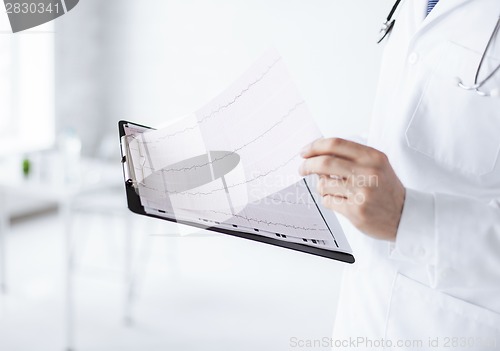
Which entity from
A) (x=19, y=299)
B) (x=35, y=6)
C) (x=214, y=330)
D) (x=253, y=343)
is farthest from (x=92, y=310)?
(x=35, y=6)

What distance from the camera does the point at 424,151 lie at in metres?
0.85

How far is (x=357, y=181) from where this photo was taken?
26.7 inches

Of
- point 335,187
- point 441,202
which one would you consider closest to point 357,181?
point 335,187

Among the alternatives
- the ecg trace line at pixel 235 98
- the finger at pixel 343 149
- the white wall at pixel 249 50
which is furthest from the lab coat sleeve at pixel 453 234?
the white wall at pixel 249 50

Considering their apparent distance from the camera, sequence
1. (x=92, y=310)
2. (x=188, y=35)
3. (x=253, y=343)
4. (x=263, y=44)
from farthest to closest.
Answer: (x=188, y=35)
(x=263, y=44)
(x=92, y=310)
(x=253, y=343)

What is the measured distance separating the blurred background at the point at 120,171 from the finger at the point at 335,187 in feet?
6.43

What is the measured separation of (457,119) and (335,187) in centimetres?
25

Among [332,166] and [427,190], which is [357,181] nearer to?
[332,166]

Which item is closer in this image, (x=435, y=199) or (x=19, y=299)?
(x=435, y=199)

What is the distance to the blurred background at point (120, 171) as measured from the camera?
2.74m

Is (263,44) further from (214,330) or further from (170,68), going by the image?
(214,330)

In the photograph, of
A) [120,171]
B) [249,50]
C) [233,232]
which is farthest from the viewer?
[249,50]

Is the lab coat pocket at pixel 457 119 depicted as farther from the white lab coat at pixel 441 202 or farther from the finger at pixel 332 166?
the finger at pixel 332 166

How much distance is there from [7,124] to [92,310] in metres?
1.98
